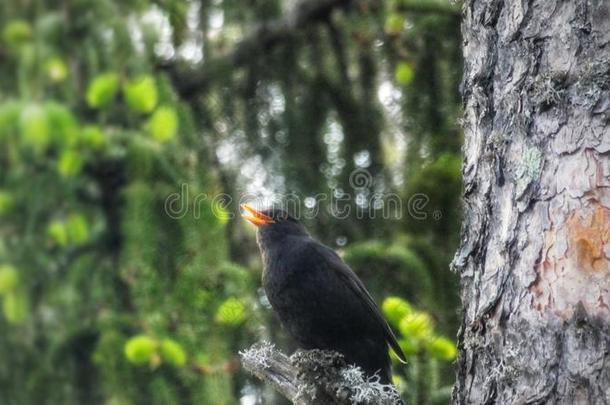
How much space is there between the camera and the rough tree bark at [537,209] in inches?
94.9

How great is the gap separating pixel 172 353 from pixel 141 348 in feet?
0.42

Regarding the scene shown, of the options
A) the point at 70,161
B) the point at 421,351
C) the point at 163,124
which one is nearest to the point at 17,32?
the point at 70,161

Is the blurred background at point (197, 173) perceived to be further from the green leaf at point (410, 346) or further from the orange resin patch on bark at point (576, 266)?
the orange resin patch on bark at point (576, 266)

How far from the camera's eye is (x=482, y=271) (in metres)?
2.67

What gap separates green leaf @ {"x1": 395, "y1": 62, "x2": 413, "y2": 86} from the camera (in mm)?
4535

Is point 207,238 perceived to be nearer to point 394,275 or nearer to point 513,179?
point 394,275

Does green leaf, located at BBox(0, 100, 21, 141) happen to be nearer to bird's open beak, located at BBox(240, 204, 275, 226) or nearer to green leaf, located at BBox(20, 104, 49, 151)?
green leaf, located at BBox(20, 104, 49, 151)

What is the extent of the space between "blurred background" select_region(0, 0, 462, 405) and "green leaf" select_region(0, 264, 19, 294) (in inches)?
0.4

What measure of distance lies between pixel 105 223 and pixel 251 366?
6.17ft

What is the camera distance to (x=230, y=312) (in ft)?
13.0

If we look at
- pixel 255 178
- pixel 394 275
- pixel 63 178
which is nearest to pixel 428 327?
pixel 394 275

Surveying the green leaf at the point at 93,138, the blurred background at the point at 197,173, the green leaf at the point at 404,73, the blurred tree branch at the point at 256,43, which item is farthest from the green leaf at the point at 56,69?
the green leaf at the point at 404,73

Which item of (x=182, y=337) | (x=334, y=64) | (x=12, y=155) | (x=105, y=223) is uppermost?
(x=334, y=64)

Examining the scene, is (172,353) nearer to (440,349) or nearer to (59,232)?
(59,232)
